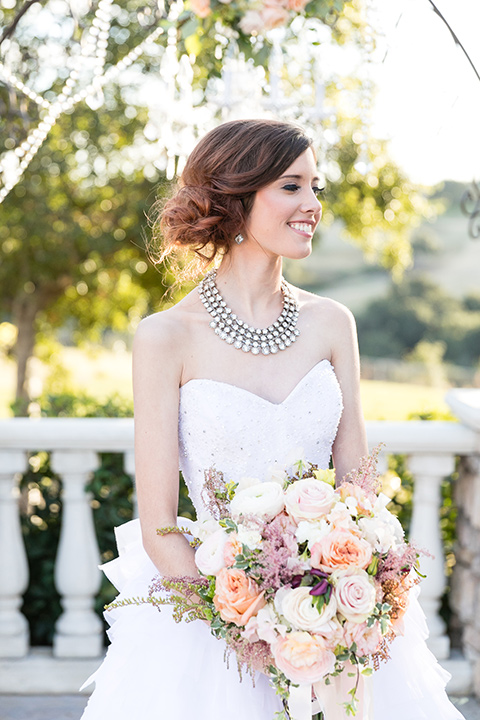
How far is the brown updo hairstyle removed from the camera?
212 centimetres

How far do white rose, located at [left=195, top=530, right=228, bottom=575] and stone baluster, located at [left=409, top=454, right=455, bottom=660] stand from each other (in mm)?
1671

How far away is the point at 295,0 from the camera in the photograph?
259 centimetres

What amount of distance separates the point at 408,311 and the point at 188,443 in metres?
42.6

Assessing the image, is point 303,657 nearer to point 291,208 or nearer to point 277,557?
point 277,557

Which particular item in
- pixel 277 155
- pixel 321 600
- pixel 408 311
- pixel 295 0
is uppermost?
pixel 408 311

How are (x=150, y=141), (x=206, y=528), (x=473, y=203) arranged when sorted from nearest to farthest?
(x=206, y=528)
(x=473, y=203)
(x=150, y=141)

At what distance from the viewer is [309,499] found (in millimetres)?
1659

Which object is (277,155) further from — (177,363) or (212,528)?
(212,528)

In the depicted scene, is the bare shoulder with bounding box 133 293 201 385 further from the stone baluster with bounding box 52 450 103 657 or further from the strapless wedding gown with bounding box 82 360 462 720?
the stone baluster with bounding box 52 450 103 657

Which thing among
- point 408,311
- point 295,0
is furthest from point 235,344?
point 408,311

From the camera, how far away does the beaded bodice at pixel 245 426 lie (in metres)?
2.11

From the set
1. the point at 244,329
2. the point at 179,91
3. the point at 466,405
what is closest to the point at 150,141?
the point at 179,91

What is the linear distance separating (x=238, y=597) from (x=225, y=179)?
1.13m

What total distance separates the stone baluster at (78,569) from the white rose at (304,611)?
1.71 meters
